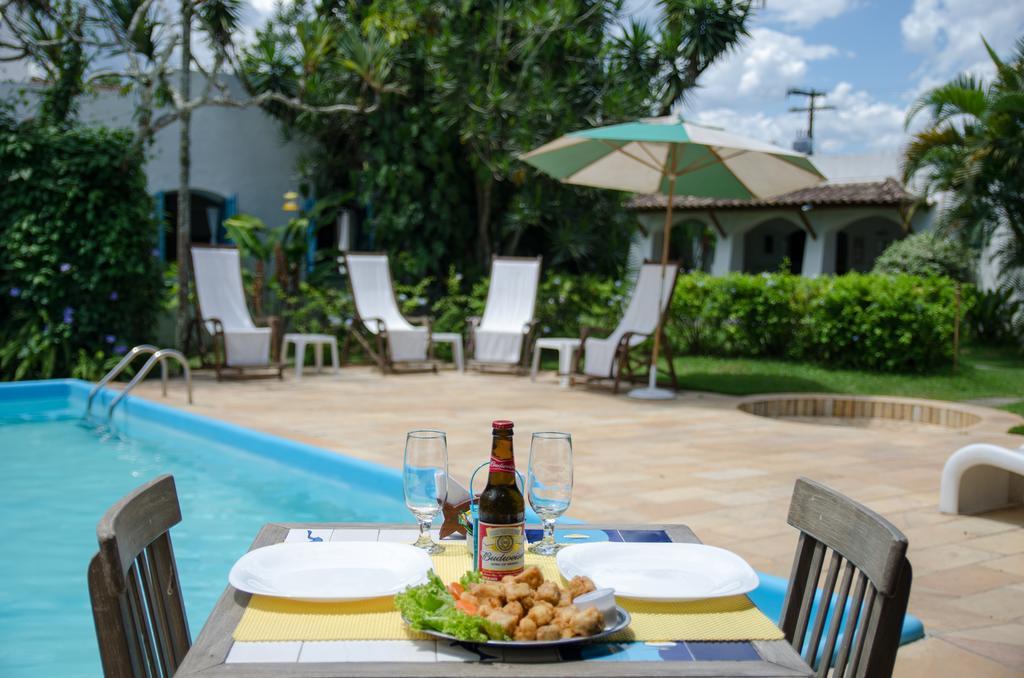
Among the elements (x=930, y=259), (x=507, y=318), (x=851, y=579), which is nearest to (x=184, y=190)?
(x=507, y=318)

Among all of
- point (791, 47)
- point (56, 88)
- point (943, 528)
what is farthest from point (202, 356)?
point (791, 47)

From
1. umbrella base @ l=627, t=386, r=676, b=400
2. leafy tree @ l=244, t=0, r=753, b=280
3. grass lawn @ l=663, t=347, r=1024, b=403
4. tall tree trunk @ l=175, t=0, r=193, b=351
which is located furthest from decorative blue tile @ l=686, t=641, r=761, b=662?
leafy tree @ l=244, t=0, r=753, b=280

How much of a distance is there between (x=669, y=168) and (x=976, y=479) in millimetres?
4790

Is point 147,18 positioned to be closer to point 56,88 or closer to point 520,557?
point 56,88

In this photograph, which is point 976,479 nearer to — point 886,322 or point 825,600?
point 825,600

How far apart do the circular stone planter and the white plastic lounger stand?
346cm

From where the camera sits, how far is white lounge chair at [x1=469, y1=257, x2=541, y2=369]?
10.1 m

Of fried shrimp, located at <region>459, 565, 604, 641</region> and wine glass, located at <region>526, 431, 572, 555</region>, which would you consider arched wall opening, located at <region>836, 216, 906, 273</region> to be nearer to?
wine glass, located at <region>526, 431, 572, 555</region>

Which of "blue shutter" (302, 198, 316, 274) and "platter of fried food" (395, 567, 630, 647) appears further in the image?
"blue shutter" (302, 198, 316, 274)

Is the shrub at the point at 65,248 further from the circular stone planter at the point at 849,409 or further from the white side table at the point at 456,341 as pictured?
the circular stone planter at the point at 849,409

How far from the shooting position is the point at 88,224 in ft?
29.6

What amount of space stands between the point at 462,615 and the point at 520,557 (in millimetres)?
272

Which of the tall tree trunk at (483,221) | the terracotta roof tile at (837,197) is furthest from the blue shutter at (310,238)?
the terracotta roof tile at (837,197)

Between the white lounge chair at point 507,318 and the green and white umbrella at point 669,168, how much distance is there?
1734 millimetres
